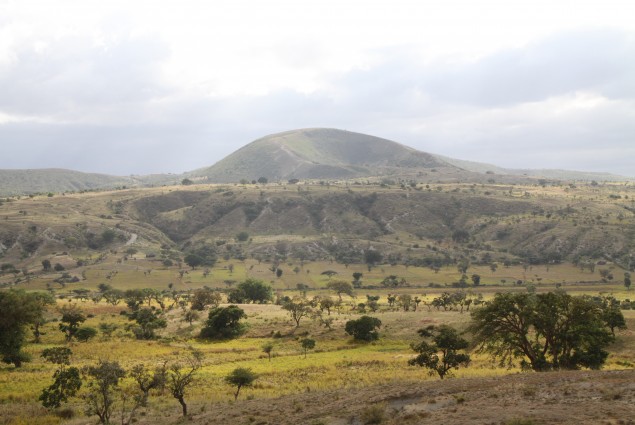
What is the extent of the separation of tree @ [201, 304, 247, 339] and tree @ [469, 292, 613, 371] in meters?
49.6

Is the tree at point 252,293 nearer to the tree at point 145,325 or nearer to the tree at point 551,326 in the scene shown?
the tree at point 145,325

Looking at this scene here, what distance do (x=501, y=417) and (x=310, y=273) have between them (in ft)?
570

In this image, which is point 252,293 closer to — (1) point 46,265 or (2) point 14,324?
(2) point 14,324

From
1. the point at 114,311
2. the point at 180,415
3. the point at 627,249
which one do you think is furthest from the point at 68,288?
the point at 627,249

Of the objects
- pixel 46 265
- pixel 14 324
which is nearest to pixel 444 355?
pixel 14 324

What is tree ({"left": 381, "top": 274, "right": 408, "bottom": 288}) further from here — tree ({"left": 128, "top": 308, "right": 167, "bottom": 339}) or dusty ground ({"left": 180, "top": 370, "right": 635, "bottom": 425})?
dusty ground ({"left": 180, "top": 370, "right": 635, "bottom": 425})

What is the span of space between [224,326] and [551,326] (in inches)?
2270

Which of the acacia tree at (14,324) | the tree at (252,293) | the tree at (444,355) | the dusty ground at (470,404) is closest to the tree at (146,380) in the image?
the dusty ground at (470,404)

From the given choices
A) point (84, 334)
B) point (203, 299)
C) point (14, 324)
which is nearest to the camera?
point (14, 324)

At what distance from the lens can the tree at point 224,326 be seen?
85.2 metres

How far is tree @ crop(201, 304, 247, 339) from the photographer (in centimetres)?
8519

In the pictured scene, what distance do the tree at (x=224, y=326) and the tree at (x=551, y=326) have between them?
49.6m

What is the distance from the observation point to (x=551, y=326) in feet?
151

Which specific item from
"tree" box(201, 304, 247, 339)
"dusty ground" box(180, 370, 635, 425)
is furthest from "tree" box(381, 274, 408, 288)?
"dusty ground" box(180, 370, 635, 425)
